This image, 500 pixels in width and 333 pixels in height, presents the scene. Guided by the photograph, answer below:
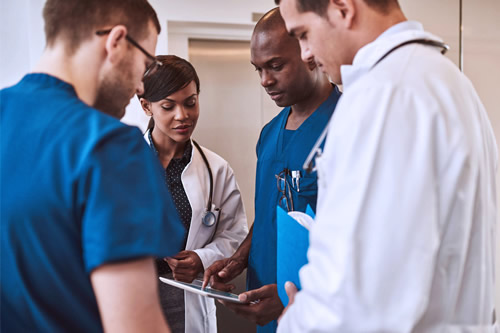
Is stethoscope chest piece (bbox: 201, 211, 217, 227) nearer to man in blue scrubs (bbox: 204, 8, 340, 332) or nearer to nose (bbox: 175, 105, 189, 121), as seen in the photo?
man in blue scrubs (bbox: 204, 8, 340, 332)

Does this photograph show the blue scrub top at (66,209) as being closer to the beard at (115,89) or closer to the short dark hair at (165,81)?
the beard at (115,89)

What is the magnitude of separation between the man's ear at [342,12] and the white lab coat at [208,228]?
1.08 meters

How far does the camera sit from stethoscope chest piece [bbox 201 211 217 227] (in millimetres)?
1769

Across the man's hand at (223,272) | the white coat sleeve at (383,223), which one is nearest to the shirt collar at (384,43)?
the white coat sleeve at (383,223)

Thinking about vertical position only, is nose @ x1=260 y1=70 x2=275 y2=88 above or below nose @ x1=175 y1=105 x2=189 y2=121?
above

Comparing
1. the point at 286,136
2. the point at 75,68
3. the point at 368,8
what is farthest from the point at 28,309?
the point at 286,136

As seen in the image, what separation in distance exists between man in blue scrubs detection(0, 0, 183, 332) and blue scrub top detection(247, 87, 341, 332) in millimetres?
755

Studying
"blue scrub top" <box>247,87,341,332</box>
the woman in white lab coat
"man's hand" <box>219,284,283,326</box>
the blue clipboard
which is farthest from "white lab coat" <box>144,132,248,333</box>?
Result: the blue clipboard

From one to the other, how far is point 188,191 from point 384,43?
1.15 meters

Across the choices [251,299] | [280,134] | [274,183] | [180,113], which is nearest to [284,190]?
[274,183]

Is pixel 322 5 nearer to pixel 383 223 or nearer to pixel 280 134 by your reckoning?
pixel 383 223

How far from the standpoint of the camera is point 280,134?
5.33 feet

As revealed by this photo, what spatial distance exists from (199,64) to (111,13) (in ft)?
7.00

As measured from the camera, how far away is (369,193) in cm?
67
